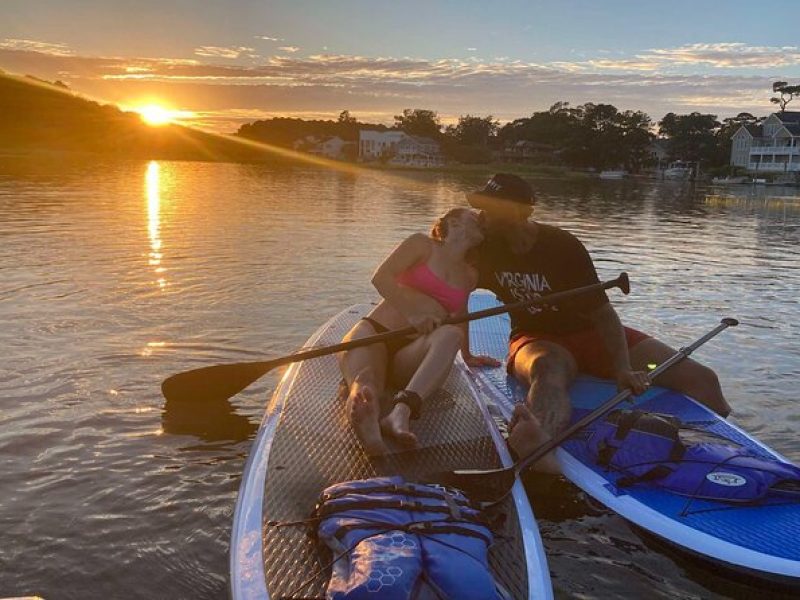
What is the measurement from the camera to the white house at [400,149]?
127312mm

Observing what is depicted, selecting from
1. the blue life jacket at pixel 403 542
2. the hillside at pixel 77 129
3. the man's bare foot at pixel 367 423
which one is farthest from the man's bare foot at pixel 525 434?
the hillside at pixel 77 129

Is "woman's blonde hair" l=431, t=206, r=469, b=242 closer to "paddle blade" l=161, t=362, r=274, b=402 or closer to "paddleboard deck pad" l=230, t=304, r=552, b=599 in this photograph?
"paddleboard deck pad" l=230, t=304, r=552, b=599

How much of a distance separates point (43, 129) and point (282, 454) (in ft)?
420

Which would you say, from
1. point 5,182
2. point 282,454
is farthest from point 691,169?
point 282,454

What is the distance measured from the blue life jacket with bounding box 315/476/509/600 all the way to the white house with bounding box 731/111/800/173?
9490cm

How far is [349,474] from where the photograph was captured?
164 inches

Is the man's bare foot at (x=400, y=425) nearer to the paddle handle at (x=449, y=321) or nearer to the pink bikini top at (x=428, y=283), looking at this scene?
the paddle handle at (x=449, y=321)

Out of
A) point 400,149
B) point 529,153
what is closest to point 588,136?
→ point 529,153

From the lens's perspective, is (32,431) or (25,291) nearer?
(32,431)

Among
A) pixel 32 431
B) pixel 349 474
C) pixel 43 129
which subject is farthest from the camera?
pixel 43 129

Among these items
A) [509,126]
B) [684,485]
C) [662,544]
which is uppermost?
[509,126]

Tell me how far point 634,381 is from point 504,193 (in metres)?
1.62

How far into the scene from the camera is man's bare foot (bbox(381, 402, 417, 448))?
4527 millimetres

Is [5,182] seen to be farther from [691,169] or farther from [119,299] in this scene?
[691,169]
